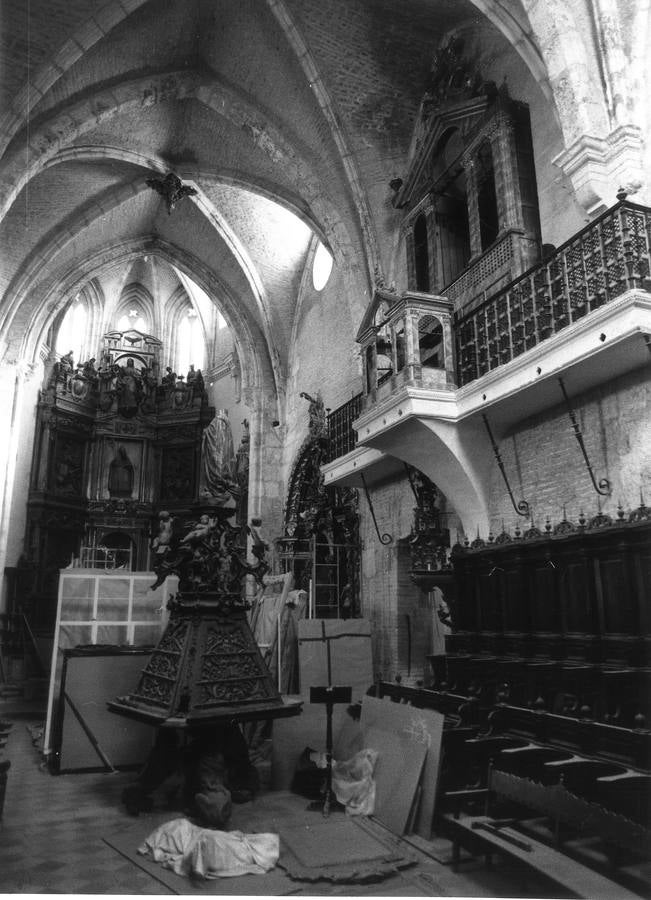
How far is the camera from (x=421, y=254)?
11.2 metres

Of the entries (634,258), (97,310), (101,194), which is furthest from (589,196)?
(97,310)

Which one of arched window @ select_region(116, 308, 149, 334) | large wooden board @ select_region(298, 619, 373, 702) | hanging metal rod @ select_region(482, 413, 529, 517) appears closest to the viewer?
hanging metal rod @ select_region(482, 413, 529, 517)

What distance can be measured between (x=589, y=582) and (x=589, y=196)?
3.71m

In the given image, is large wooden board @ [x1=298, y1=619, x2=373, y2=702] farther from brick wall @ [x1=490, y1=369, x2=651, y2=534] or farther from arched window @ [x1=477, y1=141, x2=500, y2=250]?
arched window @ [x1=477, y1=141, x2=500, y2=250]

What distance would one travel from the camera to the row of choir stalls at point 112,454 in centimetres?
1884

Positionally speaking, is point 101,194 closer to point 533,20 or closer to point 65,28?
point 65,28

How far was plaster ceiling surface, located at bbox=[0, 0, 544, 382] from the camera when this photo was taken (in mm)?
10398

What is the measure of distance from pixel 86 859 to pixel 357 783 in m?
2.27

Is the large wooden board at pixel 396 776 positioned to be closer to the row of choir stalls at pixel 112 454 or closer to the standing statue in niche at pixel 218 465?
the standing statue in niche at pixel 218 465

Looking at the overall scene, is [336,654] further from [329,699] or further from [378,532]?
[329,699]

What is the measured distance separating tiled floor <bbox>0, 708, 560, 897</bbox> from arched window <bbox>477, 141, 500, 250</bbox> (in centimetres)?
750

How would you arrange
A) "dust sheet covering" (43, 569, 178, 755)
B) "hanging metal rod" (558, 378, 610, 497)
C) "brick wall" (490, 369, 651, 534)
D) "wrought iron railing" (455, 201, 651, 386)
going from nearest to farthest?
"wrought iron railing" (455, 201, 651, 386)
"brick wall" (490, 369, 651, 534)
"hanging metal rod" (558, 378, 610, 497)
"dust sheet covering" (43, 569, 178, 755)

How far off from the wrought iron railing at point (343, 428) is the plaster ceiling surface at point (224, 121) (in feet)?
7.09

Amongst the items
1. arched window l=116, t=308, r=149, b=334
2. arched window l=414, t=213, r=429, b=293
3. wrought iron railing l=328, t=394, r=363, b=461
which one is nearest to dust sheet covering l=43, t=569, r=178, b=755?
wrought iron railing l=328, t=394, r=363, b=461
